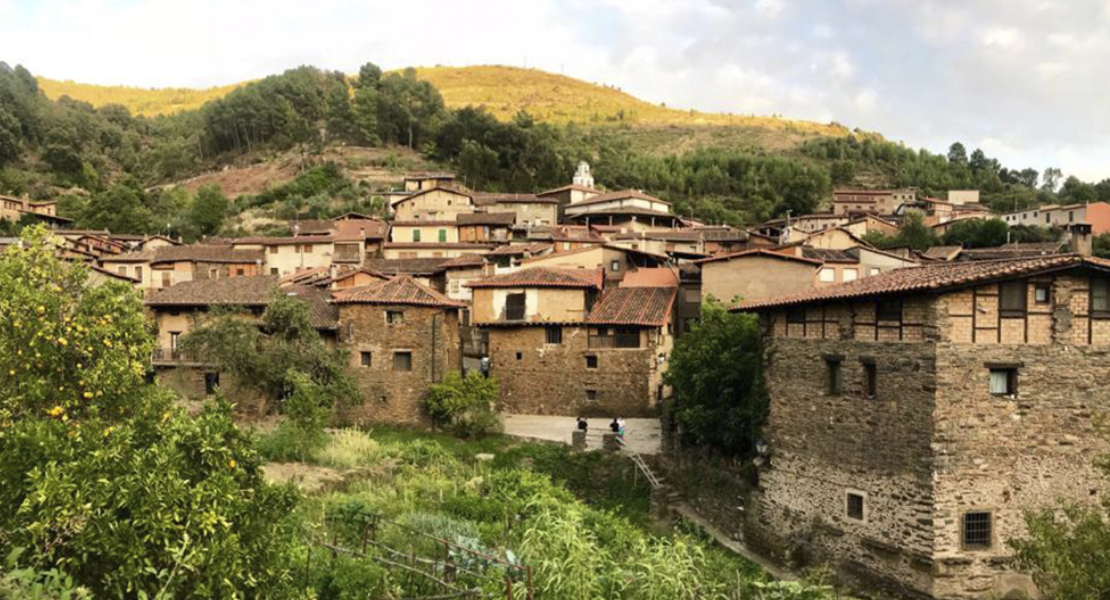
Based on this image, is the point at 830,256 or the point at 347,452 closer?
the point at 347,452

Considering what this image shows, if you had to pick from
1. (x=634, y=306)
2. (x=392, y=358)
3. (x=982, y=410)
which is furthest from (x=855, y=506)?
(x=392, y=358)

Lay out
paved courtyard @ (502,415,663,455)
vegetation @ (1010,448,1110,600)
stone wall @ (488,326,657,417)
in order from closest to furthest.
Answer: vegetation @ (1010,448,1110,600), paved courtyard @ (502,415,663,455), stone wall @ (488,326,657,417)

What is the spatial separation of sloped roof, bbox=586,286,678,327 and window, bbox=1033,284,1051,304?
16.6 m

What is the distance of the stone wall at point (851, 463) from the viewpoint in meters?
16.3

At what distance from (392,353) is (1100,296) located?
24.3 m

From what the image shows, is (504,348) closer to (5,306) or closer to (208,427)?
(5,306)

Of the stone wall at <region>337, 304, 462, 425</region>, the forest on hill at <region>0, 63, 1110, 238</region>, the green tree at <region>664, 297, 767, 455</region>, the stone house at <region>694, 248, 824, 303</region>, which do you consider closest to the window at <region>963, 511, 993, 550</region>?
the green tree at <region>664, 297, 767, 455</region>

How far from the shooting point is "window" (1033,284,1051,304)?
16062 mm

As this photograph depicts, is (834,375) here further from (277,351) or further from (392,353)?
(277,351)

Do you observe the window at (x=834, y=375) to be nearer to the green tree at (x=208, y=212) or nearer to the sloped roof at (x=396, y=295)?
the sloped roof at (x=396, y=295)

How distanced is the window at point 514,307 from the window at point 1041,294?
20.5 m

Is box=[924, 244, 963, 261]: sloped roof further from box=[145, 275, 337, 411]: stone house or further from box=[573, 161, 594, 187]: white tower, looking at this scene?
box=[145, 275, 337, 411]: stone house

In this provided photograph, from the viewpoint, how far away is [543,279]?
108ft

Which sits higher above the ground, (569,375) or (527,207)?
(527,207)
